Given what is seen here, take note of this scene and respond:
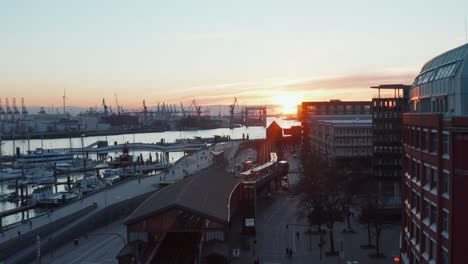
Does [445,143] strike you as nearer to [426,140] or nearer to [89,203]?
[426,140]

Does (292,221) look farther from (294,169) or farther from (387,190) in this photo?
(294,169)

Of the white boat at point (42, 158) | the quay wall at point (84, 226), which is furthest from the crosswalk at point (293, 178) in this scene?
the white boat at point (42, 158)

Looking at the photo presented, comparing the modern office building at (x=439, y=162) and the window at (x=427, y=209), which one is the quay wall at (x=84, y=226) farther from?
the window at (x=427, y=209)

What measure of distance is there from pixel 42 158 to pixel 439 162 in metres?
52.9

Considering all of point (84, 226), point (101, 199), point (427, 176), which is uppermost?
point (427, 176)

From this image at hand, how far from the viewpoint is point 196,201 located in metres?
14.0

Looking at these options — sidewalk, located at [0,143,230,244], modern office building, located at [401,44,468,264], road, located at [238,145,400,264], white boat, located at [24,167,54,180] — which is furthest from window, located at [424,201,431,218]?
white boat, located at [24,167,54,180]

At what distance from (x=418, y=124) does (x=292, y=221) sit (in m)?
12.9

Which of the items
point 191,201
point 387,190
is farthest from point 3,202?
point 387,190

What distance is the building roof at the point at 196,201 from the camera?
12766 mm

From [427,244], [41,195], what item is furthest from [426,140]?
[41,195]

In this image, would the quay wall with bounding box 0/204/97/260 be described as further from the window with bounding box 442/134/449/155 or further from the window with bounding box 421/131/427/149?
the window with bounding box 442/134/449/155

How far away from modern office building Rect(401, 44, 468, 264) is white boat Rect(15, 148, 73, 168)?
1902 inches

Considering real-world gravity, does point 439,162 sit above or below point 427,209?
above
